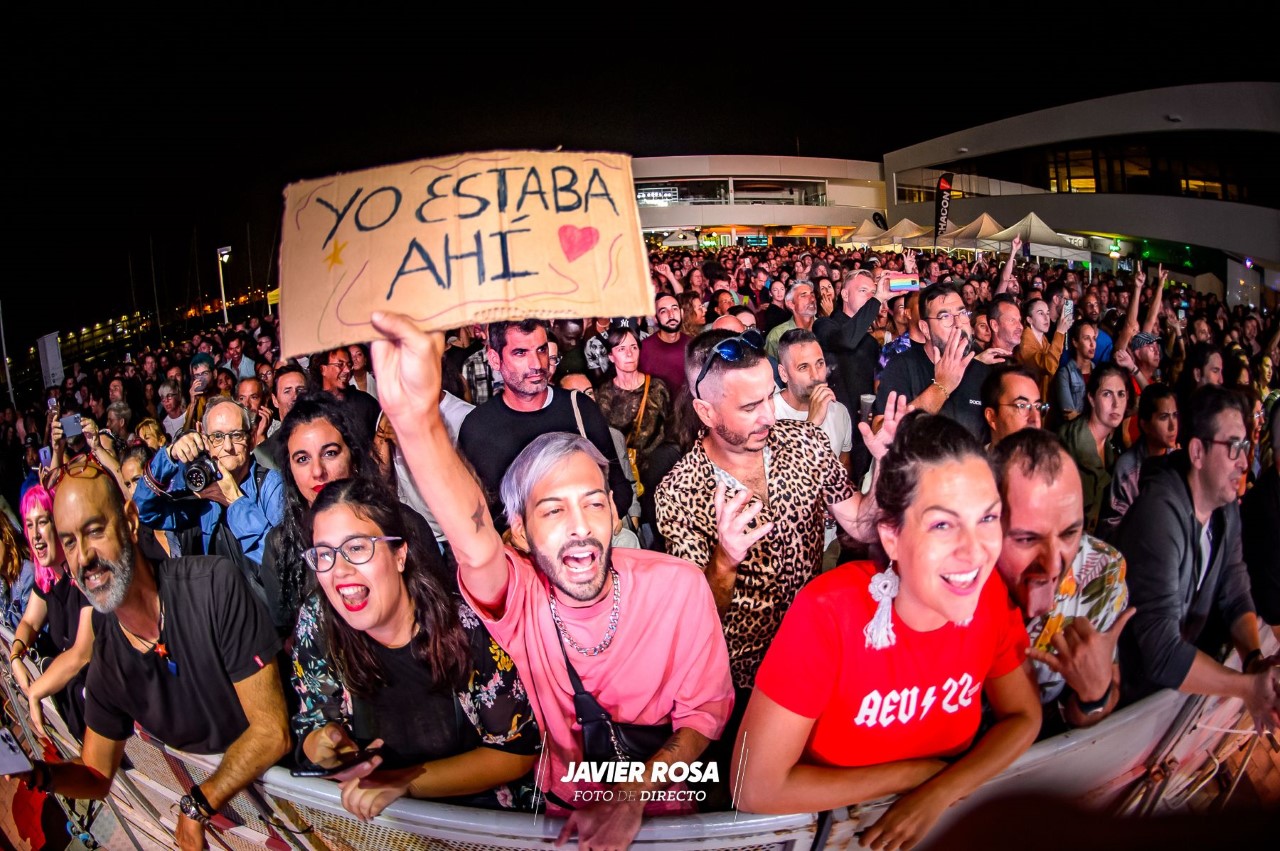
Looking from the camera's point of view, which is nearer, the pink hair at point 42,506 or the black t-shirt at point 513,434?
the black t-shirt at point 513,434

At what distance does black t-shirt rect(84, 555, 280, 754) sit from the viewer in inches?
93.5

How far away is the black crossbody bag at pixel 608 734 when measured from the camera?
2.07 m

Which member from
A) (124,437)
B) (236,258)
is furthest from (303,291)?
(124,437)

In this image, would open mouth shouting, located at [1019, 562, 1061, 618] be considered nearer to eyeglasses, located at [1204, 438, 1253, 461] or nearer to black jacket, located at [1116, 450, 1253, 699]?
black jacket, located at [1116, 450, 1253, 699]

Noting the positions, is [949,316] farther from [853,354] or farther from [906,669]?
[906,669]

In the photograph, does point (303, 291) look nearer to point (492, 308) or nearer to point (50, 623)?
point (492, 308)

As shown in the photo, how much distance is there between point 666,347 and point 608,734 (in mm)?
2403

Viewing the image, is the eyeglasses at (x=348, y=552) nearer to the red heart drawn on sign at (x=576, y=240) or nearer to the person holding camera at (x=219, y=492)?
the person holding camera at (x=219, y=492)

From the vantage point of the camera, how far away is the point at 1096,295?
5.53 meters

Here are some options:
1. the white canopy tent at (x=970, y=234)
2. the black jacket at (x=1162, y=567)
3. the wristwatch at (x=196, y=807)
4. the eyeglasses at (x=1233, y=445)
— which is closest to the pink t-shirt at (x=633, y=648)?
the wristwatch at (x=196, y=807)

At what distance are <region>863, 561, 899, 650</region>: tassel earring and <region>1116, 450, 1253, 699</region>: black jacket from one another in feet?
3.16

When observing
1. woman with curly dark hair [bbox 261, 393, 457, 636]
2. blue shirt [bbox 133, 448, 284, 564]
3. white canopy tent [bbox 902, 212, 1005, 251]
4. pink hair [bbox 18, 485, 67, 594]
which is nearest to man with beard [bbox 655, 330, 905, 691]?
woman with curly dark hair [bbox 261, 393, 457, 636]

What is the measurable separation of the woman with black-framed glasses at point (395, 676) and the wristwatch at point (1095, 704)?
1.74 m

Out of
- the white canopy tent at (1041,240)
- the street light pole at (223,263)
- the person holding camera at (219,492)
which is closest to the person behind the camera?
the person holding camera at (219,492)
